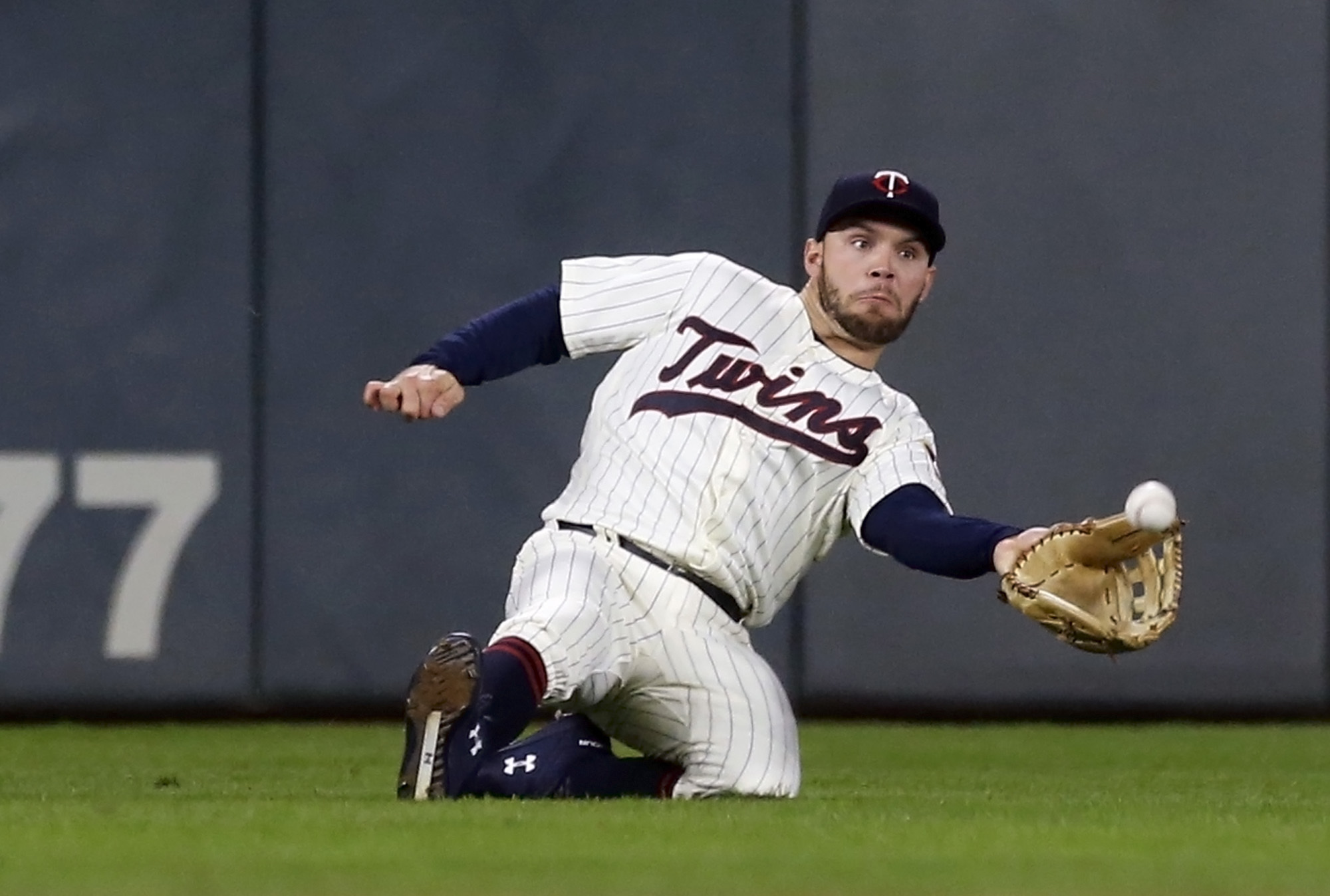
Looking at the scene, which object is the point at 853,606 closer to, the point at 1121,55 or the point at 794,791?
the point at 1121,55

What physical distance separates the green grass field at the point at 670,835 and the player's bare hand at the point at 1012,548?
0.33m

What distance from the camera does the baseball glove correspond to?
3521 millimetres

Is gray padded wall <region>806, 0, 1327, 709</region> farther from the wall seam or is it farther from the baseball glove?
the baseball glove

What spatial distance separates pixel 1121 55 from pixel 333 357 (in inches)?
78.4

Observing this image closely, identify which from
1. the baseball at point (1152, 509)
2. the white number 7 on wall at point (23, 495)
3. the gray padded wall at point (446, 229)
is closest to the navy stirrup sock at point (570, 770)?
the baseball at point (1152, 509)

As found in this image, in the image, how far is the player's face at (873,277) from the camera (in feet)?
13.5

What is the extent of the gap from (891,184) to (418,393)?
2.80ft

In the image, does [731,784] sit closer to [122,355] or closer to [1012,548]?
[1012,548]

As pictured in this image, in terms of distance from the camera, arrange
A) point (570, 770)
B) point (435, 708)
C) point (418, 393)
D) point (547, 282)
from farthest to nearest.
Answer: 1. point (547, 282)
2. point (570, 770)
3. point (418, 393)
4. point (435, 708)

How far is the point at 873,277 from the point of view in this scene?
13.5 ft

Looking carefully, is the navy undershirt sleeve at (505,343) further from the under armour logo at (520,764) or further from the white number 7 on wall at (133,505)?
the white number 7 on wall at (133,505)

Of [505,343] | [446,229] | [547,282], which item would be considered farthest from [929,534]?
[446,229]

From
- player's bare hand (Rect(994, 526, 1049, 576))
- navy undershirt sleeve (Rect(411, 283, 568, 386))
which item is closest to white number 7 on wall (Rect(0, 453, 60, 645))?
navy undershirt sleeve (Rect(411, 283, 568, 386))

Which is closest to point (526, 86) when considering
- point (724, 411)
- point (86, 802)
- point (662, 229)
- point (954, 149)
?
point (662, 229)
